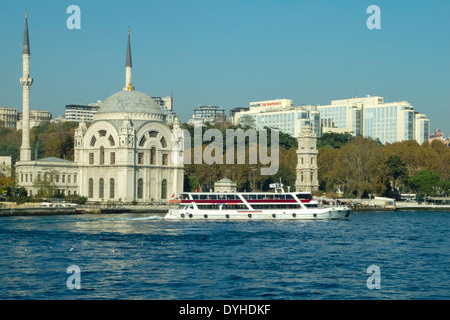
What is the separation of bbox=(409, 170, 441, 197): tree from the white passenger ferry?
4223cm

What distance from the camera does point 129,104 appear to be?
95.1m

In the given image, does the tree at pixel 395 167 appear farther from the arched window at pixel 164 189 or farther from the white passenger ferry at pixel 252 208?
the white passenger ferry at pixel 252 208

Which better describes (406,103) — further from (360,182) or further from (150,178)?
(150,178)

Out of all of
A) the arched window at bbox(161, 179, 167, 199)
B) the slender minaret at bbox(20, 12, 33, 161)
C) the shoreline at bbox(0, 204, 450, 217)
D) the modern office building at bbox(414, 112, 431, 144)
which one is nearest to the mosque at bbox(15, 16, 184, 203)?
the slender minaret at bbox(20, 12, 33, 161)

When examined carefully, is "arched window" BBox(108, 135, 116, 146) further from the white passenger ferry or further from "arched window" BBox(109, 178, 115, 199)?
the white passenger ferry

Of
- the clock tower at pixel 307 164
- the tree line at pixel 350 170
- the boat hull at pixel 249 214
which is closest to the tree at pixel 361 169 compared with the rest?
the tree line at pixel 350 170

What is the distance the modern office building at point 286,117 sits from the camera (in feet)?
585

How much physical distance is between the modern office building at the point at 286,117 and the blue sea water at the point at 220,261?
11674 cm

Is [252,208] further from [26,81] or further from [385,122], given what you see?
[385,122]

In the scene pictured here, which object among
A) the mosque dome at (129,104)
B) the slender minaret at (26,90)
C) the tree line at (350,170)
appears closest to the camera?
the slender minaret at (26,90)

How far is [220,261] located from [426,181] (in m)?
75.6

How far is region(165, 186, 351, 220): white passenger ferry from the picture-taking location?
227ft

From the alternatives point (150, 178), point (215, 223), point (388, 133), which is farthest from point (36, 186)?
point (388, 133)
